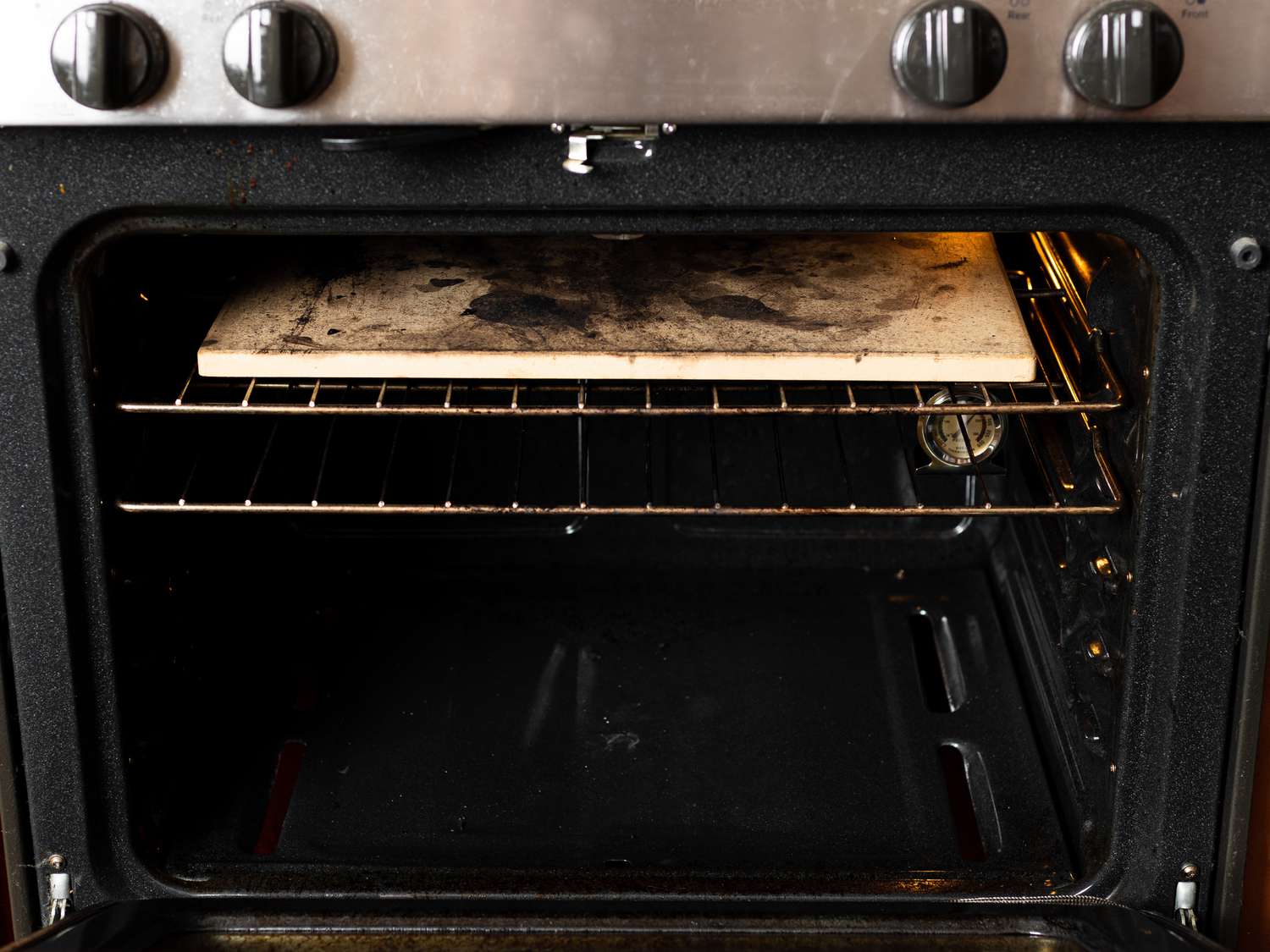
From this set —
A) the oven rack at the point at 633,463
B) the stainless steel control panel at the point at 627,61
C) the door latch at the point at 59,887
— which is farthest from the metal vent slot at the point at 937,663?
the door latch at the point at 59,887

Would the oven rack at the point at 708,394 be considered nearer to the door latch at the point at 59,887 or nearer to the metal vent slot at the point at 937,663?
the metal vent slot at the point at 937,663

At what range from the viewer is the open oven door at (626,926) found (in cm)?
94

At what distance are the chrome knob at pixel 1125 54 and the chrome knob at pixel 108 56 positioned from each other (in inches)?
23.2

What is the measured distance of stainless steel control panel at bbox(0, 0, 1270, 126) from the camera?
0.76 m

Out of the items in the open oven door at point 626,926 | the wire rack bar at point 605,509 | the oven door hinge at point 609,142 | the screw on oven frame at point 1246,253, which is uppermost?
the oven door hinge at point 609,142

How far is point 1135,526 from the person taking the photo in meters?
0.95

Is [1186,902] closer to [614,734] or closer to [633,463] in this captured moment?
[614,734]

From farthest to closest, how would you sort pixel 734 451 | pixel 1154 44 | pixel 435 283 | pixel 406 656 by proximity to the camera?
pixel 734 451
pixel 406 656
pixel 435 283
pixel 1154 44

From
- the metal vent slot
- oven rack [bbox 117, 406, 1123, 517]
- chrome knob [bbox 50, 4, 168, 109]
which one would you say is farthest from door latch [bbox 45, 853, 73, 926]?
the metal vent slot

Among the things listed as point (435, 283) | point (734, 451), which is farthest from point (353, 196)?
point (734, 451)

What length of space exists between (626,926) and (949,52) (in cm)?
69

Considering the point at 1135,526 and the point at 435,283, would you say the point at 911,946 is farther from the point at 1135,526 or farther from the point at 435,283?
the point at 435,283

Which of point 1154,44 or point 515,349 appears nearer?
point 1154,44

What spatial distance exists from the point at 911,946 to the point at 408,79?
2.42 feet
